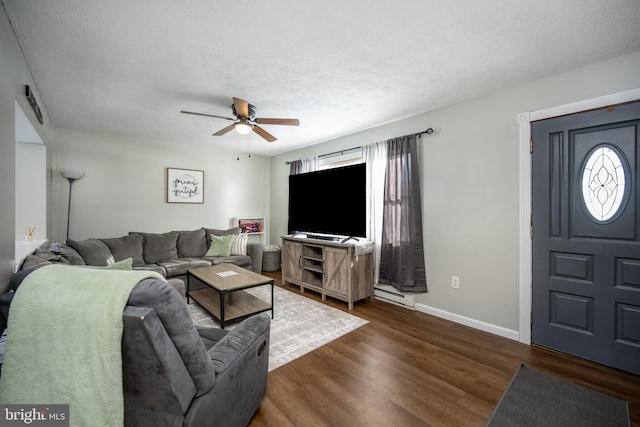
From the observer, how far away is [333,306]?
11.3ft

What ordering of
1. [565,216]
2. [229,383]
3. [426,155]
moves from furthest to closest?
[426,155], [565,216], [229,383]

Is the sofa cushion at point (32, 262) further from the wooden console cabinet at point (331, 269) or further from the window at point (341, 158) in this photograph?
the window at point (341, 158)

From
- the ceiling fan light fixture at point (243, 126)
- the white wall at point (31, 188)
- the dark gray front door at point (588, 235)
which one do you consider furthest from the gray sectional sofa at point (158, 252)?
the dark gray front door at point (588, 235)

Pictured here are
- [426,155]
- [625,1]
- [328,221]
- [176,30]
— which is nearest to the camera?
[625,1]

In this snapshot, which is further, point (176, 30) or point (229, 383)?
point (176, 30)

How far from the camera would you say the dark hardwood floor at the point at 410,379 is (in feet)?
5.41

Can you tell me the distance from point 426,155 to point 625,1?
1844 millimetres

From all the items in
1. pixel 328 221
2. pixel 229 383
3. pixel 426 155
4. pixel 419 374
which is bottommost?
pixel 419 374

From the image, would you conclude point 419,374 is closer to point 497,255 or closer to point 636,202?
point 497,255

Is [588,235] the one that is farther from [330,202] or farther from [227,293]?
[227,293]

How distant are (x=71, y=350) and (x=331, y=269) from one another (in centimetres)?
286

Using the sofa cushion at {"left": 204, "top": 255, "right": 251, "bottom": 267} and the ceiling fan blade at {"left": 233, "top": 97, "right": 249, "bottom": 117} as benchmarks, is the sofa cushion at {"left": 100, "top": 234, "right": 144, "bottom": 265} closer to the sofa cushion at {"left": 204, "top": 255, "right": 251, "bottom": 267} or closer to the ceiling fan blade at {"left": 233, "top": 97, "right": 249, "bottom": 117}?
the sofa cushion at {"left": 204, "top": 255, "right": 251, "bottom": 267}

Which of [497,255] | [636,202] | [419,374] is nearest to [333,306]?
[419,374]

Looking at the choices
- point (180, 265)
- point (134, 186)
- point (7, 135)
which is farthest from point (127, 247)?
point (7, 135)
